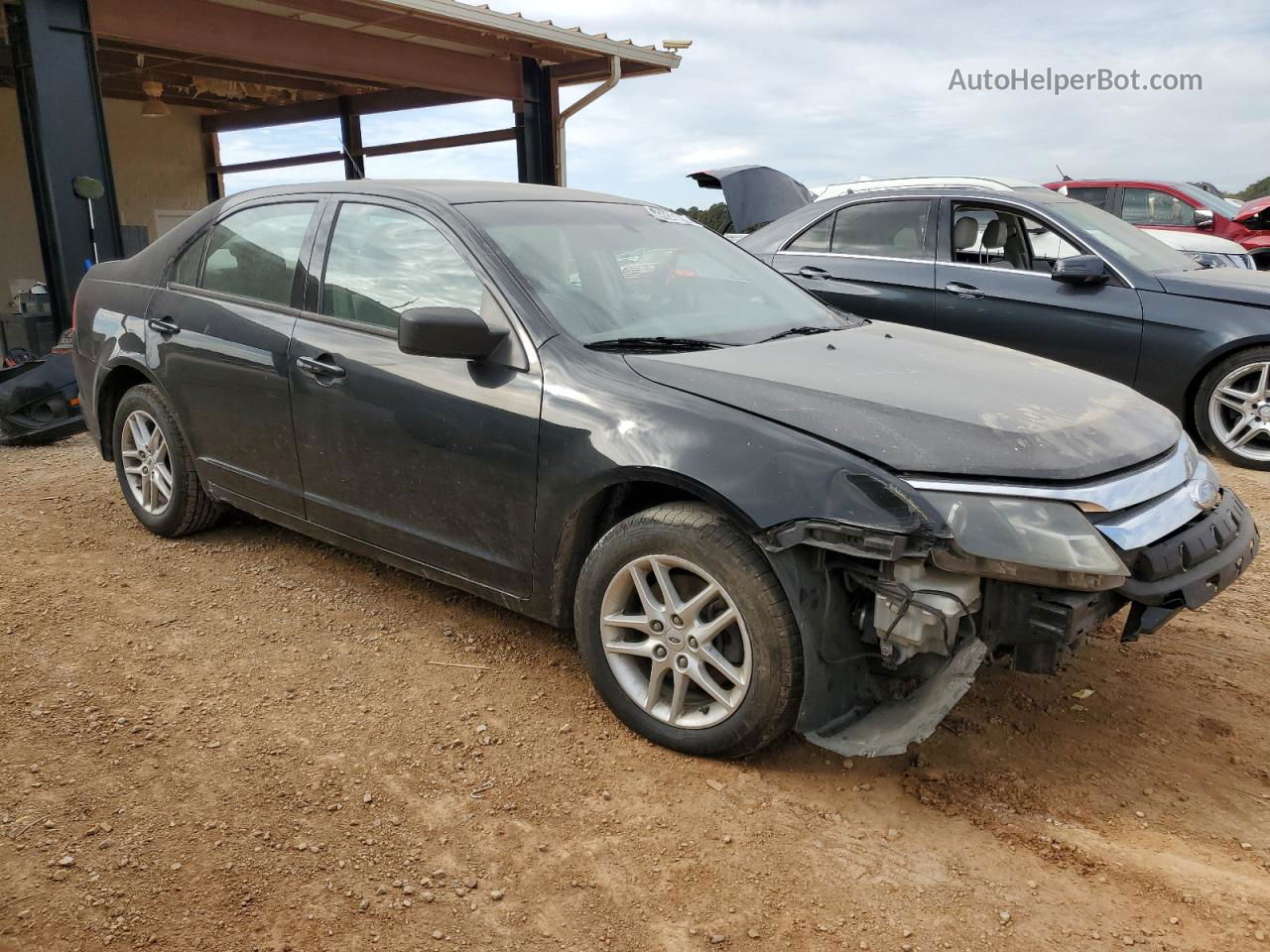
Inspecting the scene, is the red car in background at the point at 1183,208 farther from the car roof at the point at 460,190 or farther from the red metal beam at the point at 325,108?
the car roof at the point at 460,190

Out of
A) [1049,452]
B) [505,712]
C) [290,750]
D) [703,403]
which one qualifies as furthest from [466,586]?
[1049,452]

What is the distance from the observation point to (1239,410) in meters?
6.02

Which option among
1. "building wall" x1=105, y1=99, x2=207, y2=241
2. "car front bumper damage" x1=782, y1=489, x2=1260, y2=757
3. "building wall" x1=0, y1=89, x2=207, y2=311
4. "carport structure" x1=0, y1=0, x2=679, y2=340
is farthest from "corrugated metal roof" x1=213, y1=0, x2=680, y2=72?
"car front bumper damage" x1=782, y1=489, x2=1260, y2=757

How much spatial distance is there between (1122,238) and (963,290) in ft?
3.77

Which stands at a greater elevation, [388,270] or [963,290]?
[388,270]

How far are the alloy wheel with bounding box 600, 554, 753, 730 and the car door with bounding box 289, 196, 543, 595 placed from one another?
41cm

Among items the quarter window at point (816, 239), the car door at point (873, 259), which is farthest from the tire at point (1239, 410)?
the quarter window at point (816, 239)

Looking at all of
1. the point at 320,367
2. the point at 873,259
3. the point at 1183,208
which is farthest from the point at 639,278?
the point at 1183,208

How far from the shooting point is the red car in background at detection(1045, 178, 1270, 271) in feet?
39.1

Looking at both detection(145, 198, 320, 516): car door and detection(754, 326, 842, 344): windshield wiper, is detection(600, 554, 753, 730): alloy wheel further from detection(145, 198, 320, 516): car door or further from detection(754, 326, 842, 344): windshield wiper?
detection(145, 198, 320, 516): car door

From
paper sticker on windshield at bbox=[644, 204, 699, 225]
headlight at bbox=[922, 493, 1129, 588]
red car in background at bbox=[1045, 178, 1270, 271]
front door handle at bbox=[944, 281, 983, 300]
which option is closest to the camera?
headlight at bbox=[922, 493, 1129, 588]

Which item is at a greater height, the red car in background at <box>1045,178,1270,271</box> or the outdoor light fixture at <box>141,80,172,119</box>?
the outdoor light fixture at <box>141,80,172,119</box>

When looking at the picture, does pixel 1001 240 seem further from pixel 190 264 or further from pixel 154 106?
pixel 154 106

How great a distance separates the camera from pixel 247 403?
157 inches
